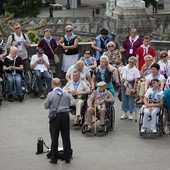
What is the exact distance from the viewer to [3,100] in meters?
18.6

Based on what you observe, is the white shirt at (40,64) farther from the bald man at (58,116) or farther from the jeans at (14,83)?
the bald man at (58,116)

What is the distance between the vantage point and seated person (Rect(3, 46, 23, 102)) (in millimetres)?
18344

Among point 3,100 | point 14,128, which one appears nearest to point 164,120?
point 14,128

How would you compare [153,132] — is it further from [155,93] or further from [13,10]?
[13,10]

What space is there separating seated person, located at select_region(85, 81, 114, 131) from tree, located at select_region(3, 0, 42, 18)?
3380 cm

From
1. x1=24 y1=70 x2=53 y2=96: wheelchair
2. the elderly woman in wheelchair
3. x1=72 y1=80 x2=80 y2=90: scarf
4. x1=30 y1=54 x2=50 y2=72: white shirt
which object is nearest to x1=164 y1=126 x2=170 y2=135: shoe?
the elderly woman in wheelchair

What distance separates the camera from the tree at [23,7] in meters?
49.3

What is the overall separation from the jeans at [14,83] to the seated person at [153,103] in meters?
3.95

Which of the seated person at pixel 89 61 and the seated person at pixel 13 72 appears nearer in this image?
the seated person at pixel 13 72

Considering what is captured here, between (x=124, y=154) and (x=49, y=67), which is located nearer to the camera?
(x=124, y=154)

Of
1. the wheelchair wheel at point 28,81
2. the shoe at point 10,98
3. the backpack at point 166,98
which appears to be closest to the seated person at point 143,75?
the backpack at point 166,98

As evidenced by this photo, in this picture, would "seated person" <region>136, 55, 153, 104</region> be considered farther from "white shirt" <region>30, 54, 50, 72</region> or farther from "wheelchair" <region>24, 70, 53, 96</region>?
"wheelchair" <region>24, 70, 53, 96</region>

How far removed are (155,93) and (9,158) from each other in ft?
11.4

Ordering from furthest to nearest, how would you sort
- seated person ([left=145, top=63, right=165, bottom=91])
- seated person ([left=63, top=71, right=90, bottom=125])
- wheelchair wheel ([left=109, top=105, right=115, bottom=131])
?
seated person ([left=145, top=63, right=165, bottom=91]) → seated person ([left=63, top=71, right=90, bottom=125]) → wheelchair wheel ([left=109, top=105, right=115, bottom=131])
